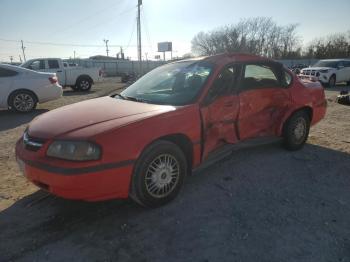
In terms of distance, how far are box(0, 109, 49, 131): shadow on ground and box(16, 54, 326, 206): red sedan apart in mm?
4716

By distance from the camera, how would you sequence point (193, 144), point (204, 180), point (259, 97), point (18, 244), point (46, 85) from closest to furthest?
point (18, 244), point (193, 144), point (204, 180), point (259, 97), point (46, 85)

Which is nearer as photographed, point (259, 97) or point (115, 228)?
point (115, 228)

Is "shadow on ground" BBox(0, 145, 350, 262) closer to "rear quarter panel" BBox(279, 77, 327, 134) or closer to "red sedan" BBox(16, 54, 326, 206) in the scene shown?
"red sedan" BBox(16, 54, 326, 206)

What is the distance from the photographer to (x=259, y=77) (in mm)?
4672

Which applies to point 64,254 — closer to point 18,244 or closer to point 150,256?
point 18,244

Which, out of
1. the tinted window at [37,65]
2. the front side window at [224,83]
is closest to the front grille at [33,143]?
the front side window at [224,83]

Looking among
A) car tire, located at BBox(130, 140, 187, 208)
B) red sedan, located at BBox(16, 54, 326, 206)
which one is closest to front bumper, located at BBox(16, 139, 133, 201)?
red sedan, located at BBox(16, 54, 326, 206)

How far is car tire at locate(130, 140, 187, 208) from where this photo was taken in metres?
3.26

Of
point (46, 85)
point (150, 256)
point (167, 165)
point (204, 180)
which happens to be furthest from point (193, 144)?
point (46, 85)

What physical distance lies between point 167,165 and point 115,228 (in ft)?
2.74

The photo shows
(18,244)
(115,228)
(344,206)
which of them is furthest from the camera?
(344,206)

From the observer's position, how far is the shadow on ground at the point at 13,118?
8.02 metres

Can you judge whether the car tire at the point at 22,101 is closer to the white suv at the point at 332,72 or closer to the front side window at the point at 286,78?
the front side window at the point at 286,78

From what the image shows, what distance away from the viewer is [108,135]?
299 centimetres
